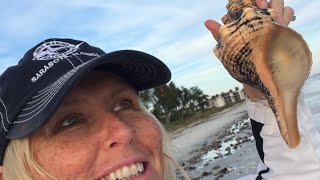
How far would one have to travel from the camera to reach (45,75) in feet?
6.15

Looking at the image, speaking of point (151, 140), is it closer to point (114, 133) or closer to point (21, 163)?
point (114, 133)

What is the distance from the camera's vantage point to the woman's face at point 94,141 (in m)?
1.77

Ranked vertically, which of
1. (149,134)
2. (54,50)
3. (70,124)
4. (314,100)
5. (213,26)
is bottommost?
(314,100)

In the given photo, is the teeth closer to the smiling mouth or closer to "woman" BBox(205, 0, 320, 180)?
the smiling mouth

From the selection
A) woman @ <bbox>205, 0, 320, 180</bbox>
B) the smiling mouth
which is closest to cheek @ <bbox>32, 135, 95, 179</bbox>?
the smiling mouth

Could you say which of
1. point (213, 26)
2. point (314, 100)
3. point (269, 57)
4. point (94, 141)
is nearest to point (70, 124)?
point (94, 141)

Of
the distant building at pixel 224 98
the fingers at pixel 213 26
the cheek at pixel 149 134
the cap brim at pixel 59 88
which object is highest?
the fingers at pixel 213 26

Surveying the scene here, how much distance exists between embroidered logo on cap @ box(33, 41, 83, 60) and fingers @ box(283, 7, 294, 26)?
106cm

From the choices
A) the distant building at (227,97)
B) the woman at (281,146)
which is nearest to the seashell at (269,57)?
the woman at (281,146)

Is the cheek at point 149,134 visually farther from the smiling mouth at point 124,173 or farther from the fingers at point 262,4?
the fingers at point 262,4

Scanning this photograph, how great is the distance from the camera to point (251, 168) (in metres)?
9.40

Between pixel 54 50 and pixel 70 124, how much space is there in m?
0.42

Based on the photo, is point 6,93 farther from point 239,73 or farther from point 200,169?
point 200,169

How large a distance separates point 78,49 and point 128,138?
0.59 meters
